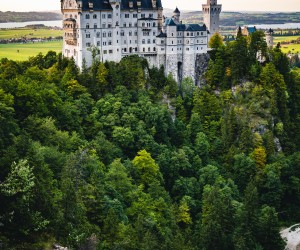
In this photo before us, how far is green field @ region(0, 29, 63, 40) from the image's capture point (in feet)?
329

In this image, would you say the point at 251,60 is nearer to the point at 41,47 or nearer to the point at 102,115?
the point at 102,115

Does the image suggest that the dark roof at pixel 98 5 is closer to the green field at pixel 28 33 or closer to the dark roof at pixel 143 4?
the dark roof at pixel 143 4

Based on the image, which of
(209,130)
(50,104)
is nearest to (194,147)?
(209,130)

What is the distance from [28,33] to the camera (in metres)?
111

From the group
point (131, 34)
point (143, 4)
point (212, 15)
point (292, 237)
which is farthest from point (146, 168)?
point (212, 15)

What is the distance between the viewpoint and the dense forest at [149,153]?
41156mm

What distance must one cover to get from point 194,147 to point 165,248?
38395 millimetres

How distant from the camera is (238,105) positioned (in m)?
93.1

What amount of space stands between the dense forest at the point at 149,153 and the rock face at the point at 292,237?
8.96 ft

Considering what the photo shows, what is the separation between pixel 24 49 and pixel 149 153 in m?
39.7

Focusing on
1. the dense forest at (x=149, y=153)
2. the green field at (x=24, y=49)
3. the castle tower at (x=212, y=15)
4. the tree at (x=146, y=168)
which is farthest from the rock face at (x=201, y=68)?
the tree at (x=146, y=168)

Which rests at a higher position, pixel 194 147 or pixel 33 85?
pixel 33 85

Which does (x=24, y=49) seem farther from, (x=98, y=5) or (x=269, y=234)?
(x=269, y=234)

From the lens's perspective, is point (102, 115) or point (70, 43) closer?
point (102, 115)
